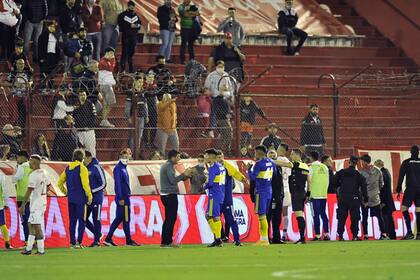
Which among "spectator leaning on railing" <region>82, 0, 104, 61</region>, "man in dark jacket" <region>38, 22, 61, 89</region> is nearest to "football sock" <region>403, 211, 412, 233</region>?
"spectator leaning on railing" <region>82, 0, 104, 61</region>

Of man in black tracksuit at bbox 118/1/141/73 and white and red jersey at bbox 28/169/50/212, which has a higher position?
man in black tracksuit at bbox 118/1/141/73

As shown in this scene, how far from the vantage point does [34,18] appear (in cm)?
3462

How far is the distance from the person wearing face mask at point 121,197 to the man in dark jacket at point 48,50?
5136 mm

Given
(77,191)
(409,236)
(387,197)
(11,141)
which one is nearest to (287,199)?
(387,197)

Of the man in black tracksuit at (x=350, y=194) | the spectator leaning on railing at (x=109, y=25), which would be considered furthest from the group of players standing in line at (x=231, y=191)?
the spectator leaning on railing at (x=109, y=25)

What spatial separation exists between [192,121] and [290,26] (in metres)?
7.08

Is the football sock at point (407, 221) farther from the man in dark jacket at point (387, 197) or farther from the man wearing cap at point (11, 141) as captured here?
the man wearing cap at point (11, 141)

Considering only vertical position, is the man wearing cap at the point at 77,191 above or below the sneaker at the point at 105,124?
below

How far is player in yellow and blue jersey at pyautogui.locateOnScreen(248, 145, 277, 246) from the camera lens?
2805 centimetres

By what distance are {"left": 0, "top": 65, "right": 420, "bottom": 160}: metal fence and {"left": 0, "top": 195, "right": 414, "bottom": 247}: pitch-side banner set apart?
1.83 metres

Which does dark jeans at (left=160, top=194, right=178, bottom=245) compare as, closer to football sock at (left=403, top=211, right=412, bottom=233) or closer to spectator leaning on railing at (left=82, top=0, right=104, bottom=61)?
football sock at (left=403, top=211, right=412, bottom=233)

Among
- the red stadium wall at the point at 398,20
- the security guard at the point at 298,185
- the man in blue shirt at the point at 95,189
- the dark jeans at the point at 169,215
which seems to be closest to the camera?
the dark jeans at the point at 169,215

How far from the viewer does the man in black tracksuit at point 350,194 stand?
31.4 meters

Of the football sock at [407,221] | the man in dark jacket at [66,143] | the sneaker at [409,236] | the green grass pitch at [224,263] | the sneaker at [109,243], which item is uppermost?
the man in dark jacket at [66,143]
